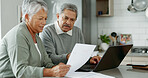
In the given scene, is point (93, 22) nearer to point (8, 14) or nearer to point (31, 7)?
point (8, 14)

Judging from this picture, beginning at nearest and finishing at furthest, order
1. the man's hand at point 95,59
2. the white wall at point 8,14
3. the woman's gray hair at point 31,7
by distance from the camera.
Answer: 1. the woman's gray hair at point 31,7
2. the man's hand at point 95,59
3. the white wall at point 8,14

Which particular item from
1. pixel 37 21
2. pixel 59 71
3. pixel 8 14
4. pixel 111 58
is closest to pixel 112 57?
pixel 111 58

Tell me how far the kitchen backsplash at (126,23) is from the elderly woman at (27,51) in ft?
8.66

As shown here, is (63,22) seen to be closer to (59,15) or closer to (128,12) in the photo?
(59,15)

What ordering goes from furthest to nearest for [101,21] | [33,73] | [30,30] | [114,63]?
[101,21] < [114,63] < [30,30] < [33,73]

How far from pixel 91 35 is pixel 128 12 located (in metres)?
0.86

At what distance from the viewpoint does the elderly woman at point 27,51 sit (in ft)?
4.36

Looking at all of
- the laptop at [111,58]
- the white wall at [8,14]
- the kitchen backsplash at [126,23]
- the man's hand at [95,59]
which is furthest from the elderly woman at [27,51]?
the kitchen backsplash at [126,23]

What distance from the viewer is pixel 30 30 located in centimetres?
156

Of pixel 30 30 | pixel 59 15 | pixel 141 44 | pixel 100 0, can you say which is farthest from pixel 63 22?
pixel 141 44

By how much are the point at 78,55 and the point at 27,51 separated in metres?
0.34

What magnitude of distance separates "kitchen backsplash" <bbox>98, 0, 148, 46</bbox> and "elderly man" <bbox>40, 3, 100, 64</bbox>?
6.25 feet

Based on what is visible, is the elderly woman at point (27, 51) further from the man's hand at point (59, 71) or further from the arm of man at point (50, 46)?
the arm of man at point (50, 46)

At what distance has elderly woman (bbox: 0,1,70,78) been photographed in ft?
4.36
